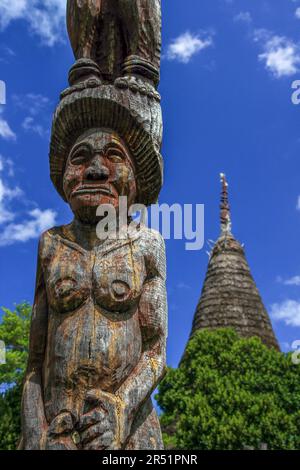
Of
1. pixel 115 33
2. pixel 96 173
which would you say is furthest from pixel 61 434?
pixel 115 33

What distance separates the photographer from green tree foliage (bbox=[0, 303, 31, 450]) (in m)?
14.8

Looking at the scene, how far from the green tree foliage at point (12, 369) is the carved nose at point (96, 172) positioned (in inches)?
472

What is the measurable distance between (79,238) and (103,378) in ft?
4.04

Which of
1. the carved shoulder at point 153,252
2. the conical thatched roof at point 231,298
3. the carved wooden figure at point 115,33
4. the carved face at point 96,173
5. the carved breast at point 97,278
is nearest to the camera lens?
the carved breast at point 97,278

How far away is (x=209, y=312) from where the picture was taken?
26.6m

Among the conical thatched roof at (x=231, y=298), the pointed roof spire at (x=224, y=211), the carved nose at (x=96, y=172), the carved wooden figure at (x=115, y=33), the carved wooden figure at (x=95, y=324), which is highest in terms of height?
the pointed roof spire at (x=224, y=211)

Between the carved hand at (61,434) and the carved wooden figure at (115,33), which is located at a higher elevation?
the carved wooden figure at (115,33)

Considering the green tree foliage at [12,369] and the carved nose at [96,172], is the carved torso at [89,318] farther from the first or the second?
the green tree foliage at [12,369]

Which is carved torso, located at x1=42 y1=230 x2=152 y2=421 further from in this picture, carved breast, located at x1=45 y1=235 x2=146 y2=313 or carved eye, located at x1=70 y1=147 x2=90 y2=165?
carved eye, located at x1=70 y1=147 x2=90 y2=165

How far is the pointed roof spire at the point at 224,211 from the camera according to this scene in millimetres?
33850

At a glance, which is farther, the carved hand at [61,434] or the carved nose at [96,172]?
the carved nose at [96,172]

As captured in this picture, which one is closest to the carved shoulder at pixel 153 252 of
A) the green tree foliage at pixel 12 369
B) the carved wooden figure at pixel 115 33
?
the carved wooden figure at pixel 115 33

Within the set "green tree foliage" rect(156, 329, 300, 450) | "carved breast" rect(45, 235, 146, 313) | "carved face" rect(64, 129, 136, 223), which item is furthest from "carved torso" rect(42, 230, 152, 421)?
"green tree foliage" rect(156, 329, 300, 450)

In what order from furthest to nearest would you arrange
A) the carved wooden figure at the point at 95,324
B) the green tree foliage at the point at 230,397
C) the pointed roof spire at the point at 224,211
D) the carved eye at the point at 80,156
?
the pointed roof spire at the point at 224,211, the green tree foliage at the point at 230,397, the carved eye at the point at 80,156, the carved wooden figure at the point at 95,324
